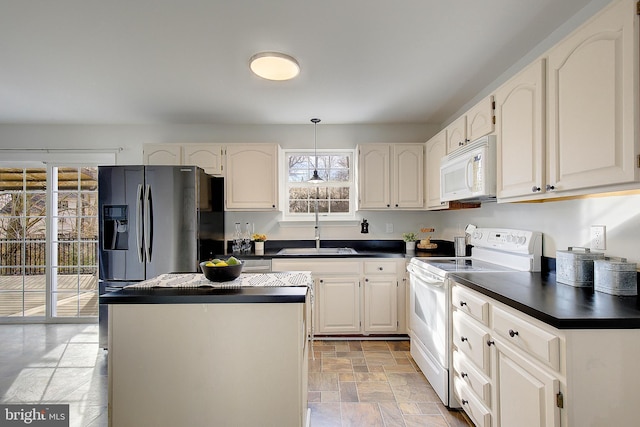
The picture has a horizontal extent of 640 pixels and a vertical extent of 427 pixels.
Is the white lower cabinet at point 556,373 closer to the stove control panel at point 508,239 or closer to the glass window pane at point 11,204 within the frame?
the stove control panel at point 508,239

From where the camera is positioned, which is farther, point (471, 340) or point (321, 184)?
point (321, 184)

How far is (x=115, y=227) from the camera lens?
2.96m

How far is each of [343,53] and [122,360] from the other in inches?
88.1

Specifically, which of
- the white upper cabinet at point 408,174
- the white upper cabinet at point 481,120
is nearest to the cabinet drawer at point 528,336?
the white upper cabinet at point 481,120

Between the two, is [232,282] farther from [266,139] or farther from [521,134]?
[266,139]

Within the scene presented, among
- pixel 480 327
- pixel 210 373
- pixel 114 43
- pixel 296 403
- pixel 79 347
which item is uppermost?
pixel 114 43

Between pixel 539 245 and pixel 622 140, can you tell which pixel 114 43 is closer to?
pixel 622 140

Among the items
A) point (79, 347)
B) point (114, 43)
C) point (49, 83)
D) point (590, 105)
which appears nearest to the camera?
point (590, 105)

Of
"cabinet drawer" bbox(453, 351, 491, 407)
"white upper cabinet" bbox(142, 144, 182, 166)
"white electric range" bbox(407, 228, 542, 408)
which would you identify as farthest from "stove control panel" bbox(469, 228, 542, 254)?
"white upper cabinet" bbox(142, 144, 182, 166)

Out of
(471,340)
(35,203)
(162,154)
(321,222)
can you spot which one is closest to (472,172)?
(471,340)

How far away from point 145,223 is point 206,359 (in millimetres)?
2006

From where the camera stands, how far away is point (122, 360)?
1403mm

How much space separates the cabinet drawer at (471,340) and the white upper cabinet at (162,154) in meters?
3.20

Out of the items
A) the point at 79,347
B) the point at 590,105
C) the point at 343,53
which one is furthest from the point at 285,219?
the point at 590,105
